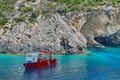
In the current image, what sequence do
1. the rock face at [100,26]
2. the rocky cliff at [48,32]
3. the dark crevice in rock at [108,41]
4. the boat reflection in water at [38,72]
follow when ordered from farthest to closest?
the dark crevice in rock at [108,41]
the rock face at [100,26]
the rocky cliff at [48,32]
the boat reflection in water at [38,72]

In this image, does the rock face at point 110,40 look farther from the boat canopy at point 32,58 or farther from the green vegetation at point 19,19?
the boat canopy at point 32,58

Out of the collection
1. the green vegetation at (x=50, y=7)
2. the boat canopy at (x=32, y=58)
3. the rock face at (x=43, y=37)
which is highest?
the green vegetation at (x=50, y=7)

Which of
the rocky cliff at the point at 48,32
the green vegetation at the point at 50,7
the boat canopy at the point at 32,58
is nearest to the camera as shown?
the boat canopy at the point at 32,58

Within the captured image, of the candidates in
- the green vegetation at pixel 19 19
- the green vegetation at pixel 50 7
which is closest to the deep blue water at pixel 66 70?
the green vegetation at pixel 19 19

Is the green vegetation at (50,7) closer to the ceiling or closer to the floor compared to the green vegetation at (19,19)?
closer to the ceiling

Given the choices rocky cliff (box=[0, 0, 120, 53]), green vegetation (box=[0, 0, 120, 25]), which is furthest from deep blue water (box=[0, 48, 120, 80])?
green vegetation (box=[0, 0, 120, 25])

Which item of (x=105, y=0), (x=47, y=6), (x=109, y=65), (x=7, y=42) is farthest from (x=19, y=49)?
(x=105, y=0)

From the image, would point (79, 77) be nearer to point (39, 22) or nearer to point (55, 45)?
point (55, 45)

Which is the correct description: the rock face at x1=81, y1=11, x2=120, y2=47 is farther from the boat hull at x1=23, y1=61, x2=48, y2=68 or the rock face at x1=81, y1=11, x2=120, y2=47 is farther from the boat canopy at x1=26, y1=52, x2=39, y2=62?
the boat canopy at x1=26, y1=52, x2=39, y2=62

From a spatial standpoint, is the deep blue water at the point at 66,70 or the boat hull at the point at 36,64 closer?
the deep blue water at the point at 66,70

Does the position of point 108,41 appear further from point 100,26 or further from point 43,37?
point 43,37
